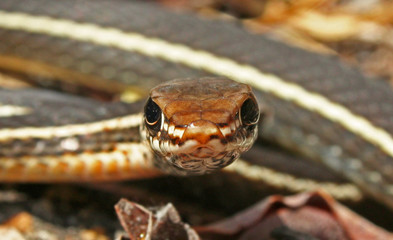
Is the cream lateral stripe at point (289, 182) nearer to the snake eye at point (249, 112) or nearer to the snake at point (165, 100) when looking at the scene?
the snake at point (165, 100)

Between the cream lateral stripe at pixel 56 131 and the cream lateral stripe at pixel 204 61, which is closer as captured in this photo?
the cream lateral stripe at pixel 56 131

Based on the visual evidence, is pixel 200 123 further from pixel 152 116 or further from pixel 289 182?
pixel 289 182

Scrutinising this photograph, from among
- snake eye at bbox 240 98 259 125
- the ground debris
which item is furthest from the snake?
the ground debris

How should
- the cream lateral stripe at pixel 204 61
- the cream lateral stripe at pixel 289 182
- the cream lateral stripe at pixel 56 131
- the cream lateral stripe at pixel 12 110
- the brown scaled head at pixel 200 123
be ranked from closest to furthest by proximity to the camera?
the brown scaled head at pixel 200 123
the cream lateral stripe at pixel 56 131
the cream lateral stripe at pixel 12 110
the cream lateral stripe at pixel 289 182
the cream lateral stripe at pixel 204 61

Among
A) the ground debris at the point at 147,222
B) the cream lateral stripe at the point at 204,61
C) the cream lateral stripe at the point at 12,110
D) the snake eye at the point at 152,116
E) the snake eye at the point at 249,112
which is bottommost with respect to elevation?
the cream lateral stripe at the point at 12,110

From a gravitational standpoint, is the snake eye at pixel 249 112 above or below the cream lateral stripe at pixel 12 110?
above

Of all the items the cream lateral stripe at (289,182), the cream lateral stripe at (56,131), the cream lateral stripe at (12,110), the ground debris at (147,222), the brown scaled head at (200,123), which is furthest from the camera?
the cream lateral stripe at (289,182)

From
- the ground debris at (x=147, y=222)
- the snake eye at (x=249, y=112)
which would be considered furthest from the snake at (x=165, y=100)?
the ground debris at (x=147, y=222)
